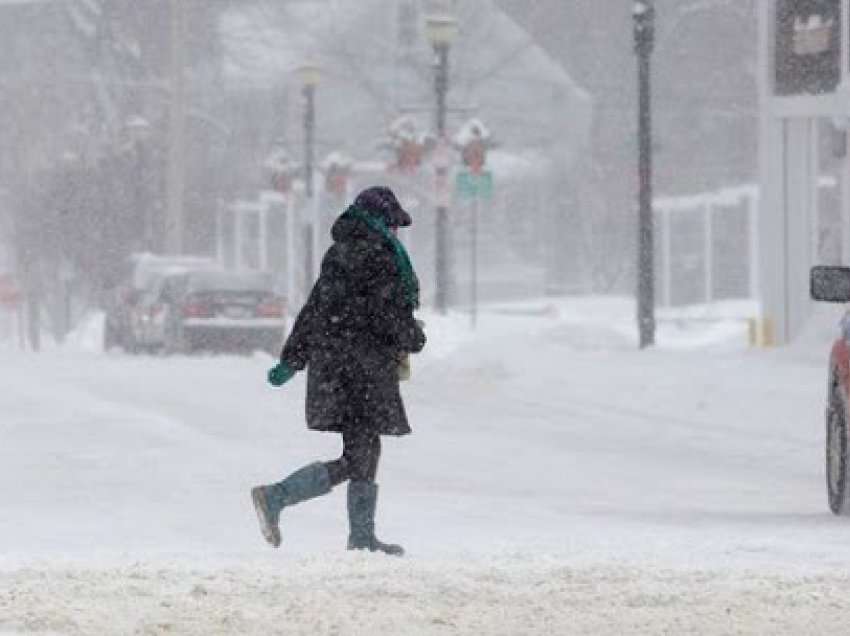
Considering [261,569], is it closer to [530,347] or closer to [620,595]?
[620,595]

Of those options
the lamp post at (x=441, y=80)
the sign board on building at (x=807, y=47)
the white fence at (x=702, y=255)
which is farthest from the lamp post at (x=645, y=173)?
the white fence at (x=702, y=255)

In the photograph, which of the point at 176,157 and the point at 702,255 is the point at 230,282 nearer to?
the point at 176,157

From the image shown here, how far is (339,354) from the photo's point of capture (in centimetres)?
1174

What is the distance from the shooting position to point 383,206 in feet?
38.7

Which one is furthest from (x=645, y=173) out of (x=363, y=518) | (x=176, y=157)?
(x=176, y=157)

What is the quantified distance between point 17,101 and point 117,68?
6983mm

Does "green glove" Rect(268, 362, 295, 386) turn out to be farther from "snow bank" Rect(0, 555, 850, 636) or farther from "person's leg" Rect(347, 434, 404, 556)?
"snow bank" Rect(0, 555, 850, 636)

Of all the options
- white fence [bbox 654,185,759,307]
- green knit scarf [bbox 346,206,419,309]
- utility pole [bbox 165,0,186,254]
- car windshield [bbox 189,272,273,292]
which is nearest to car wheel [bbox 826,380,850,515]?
green knit scarf [bbox 346,206,419,309]

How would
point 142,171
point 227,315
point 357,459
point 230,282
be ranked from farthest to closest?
1. point 142,171
2. point 230,282
3. point 227,315
4. point 357,459

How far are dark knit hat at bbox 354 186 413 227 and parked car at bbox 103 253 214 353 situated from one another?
32346 millimetres

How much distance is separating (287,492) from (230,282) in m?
30.6

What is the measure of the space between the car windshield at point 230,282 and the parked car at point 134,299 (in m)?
1.53

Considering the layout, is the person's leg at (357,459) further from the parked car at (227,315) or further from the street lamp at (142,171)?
the street lamp at (142,171)

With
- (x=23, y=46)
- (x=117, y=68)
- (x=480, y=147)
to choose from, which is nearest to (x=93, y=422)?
(x=480, y=147)
